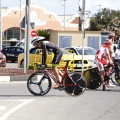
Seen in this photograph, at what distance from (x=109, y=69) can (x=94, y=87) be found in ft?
2.71

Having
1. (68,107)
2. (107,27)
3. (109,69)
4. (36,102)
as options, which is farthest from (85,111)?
(107,27)

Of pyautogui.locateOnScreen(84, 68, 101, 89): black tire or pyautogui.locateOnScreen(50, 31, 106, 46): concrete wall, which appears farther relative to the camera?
pyautogui.locateOnScreen(50, 31, 106, 46): concrete wall

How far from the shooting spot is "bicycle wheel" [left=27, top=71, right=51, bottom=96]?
14.0m

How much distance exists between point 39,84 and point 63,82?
70cm

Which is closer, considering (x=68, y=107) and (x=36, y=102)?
(x=68, y=107)

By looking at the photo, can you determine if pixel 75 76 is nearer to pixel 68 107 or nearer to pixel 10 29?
pixel 68 107

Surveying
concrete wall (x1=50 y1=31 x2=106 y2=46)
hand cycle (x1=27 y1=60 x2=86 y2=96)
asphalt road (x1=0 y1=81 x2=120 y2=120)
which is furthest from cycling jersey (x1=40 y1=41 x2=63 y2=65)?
concrete wall (x1=50 y1=31 x2=106 y2=46)

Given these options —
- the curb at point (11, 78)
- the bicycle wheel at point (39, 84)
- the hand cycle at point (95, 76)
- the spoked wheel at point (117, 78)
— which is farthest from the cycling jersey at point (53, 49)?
the curb at point (11, 78)

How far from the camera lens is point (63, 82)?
13836 mm

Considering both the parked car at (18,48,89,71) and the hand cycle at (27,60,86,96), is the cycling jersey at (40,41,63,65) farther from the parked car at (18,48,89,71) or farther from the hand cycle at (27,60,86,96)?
the parked car at (18,48,89,71)

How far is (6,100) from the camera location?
43.0 feet

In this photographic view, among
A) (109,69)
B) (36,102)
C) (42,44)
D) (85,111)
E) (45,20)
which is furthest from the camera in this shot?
(45,20)

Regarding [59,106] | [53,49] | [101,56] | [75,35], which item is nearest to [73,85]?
[53,49]

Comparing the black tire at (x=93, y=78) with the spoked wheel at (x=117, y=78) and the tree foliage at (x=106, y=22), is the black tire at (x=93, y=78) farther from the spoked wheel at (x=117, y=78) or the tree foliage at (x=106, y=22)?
the tree foliage at (x=106, y=22)
